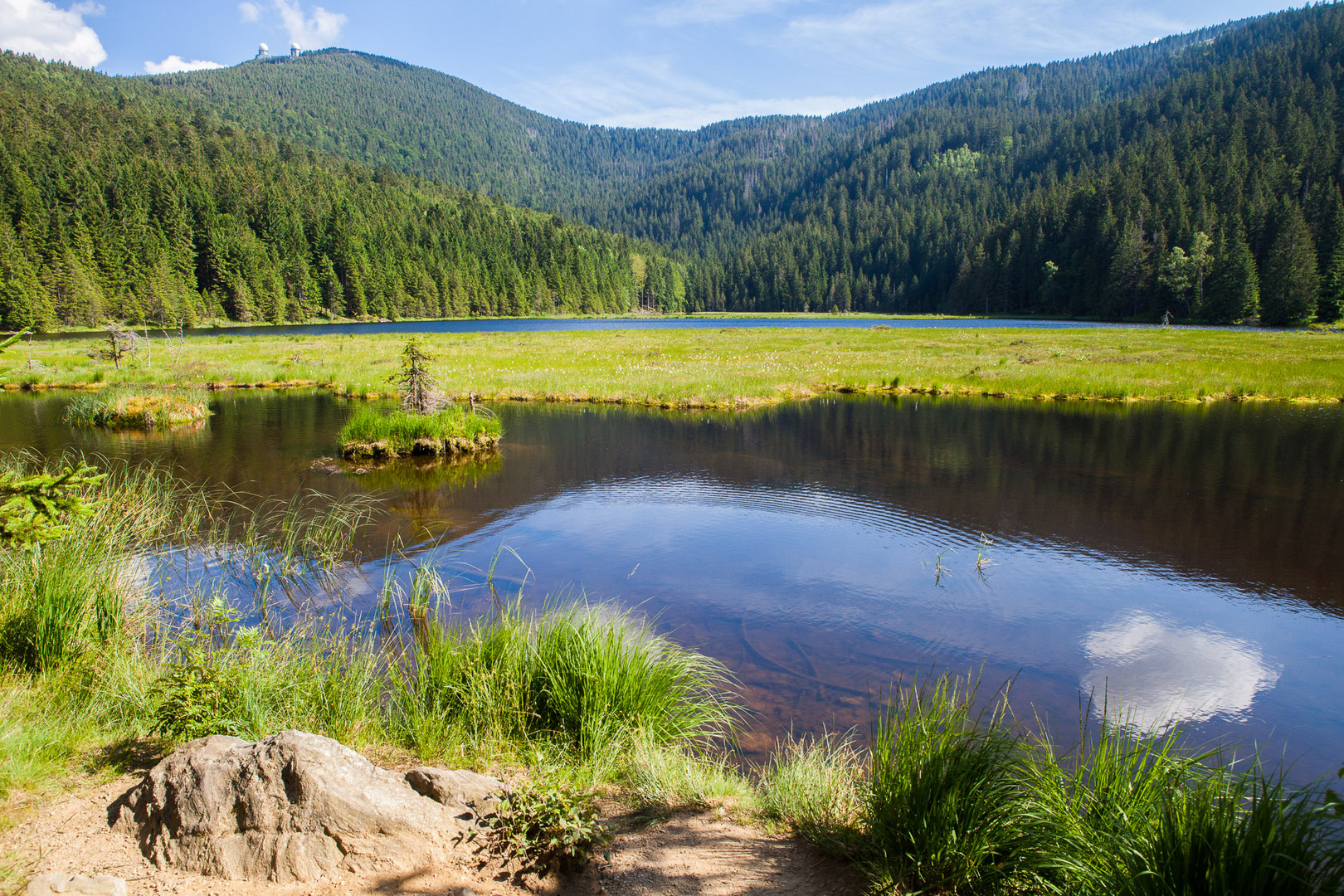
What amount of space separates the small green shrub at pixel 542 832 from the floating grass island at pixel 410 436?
16.4 metres

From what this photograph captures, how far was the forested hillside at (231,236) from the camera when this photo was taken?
9812 cm

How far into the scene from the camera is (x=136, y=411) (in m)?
23.8

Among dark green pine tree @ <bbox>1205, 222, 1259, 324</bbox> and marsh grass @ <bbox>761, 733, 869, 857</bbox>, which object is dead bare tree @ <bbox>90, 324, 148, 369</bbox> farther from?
dark green pine tree @ <bbox>1205, 222, 1259, 324</bbox>

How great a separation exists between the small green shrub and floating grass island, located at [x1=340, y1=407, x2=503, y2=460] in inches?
647

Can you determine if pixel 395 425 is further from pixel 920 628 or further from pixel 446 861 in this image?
pixel 446 861

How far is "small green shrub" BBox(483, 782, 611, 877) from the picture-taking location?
3801mm

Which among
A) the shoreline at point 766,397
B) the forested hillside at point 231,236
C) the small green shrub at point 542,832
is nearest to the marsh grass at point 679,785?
the small green shrub at point 542,832

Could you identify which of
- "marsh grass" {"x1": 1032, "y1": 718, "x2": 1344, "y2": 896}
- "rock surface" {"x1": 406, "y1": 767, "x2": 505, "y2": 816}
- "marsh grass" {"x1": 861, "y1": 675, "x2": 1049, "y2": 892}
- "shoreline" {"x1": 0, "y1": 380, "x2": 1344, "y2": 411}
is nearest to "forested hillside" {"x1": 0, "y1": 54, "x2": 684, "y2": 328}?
"shoreline" {"x1": 0, "y1": 380, "x2": 1344, "y2": 411}

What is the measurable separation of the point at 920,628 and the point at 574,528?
6727 mm

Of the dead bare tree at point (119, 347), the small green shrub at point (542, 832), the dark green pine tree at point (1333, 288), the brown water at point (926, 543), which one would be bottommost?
the brown water at point (926, 543)

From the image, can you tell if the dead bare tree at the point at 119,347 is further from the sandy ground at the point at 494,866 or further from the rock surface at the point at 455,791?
the rock surface at the point at 455,791

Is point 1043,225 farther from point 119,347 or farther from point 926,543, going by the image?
point 119,347

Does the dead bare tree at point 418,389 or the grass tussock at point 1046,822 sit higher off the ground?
the dead bare tree at point 418,389

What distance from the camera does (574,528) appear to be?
13.1m
